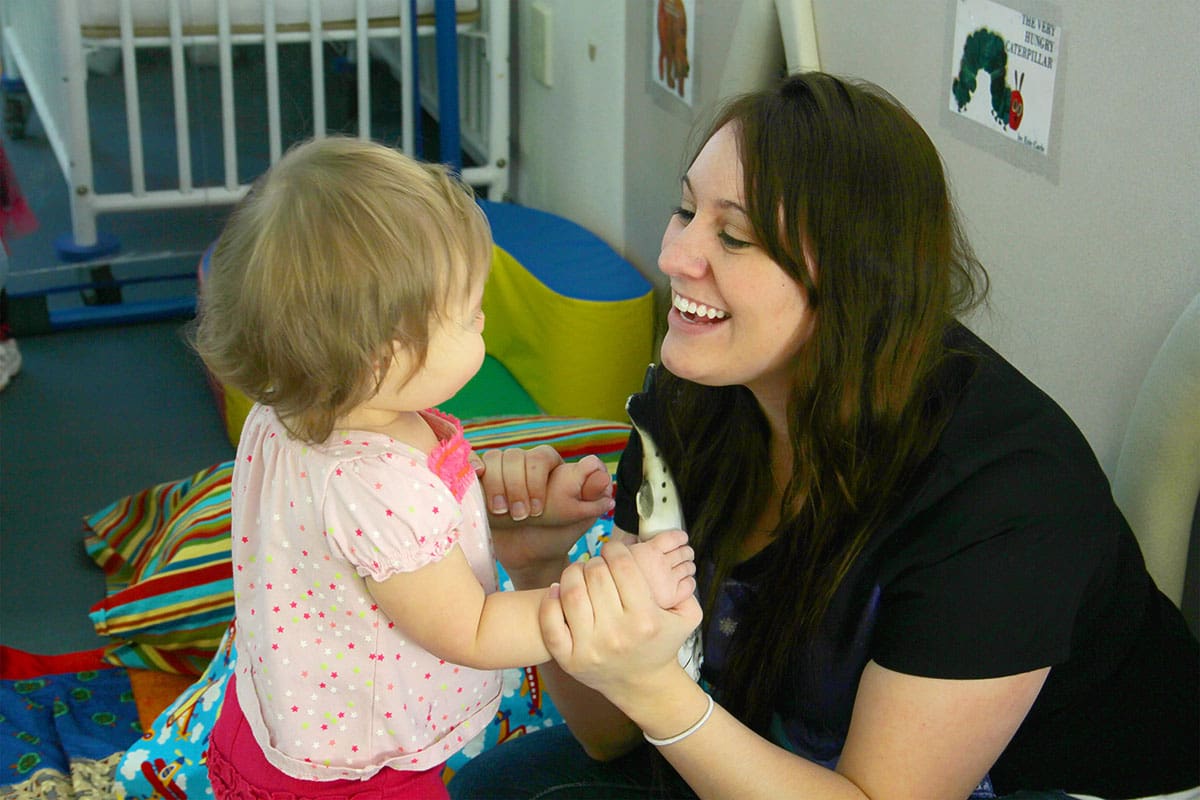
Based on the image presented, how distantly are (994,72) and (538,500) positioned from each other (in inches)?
30.0

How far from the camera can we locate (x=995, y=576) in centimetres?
109

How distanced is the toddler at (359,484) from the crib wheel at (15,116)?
2.42 meters

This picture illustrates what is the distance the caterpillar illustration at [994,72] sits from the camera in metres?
1.55

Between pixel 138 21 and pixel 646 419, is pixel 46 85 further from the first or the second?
pixel 646 419

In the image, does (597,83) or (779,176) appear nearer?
(779,176)

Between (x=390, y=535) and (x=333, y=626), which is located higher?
(x=390, y=535)

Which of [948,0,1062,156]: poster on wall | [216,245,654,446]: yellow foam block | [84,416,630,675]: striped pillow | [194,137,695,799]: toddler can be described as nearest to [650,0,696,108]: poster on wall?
[216,245,654,446]: yellow foam block

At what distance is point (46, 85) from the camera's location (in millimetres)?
3215

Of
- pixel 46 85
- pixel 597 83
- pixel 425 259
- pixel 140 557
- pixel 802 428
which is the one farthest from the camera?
pixel 46 85

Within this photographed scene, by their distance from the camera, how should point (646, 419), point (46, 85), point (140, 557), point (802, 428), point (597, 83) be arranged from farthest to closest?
1. point (46, 85)
2. point (597, 83)
3. point (140, 557)
4. point (646, 419)
5. point (802, 428)

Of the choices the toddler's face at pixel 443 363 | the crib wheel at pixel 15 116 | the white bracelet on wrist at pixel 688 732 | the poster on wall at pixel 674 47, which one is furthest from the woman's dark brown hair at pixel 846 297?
the crib wheel at pixel 15 116

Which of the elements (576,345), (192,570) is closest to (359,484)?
(192,570)

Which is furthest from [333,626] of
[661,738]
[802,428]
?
[802,428]

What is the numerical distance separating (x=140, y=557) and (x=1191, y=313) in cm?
175
